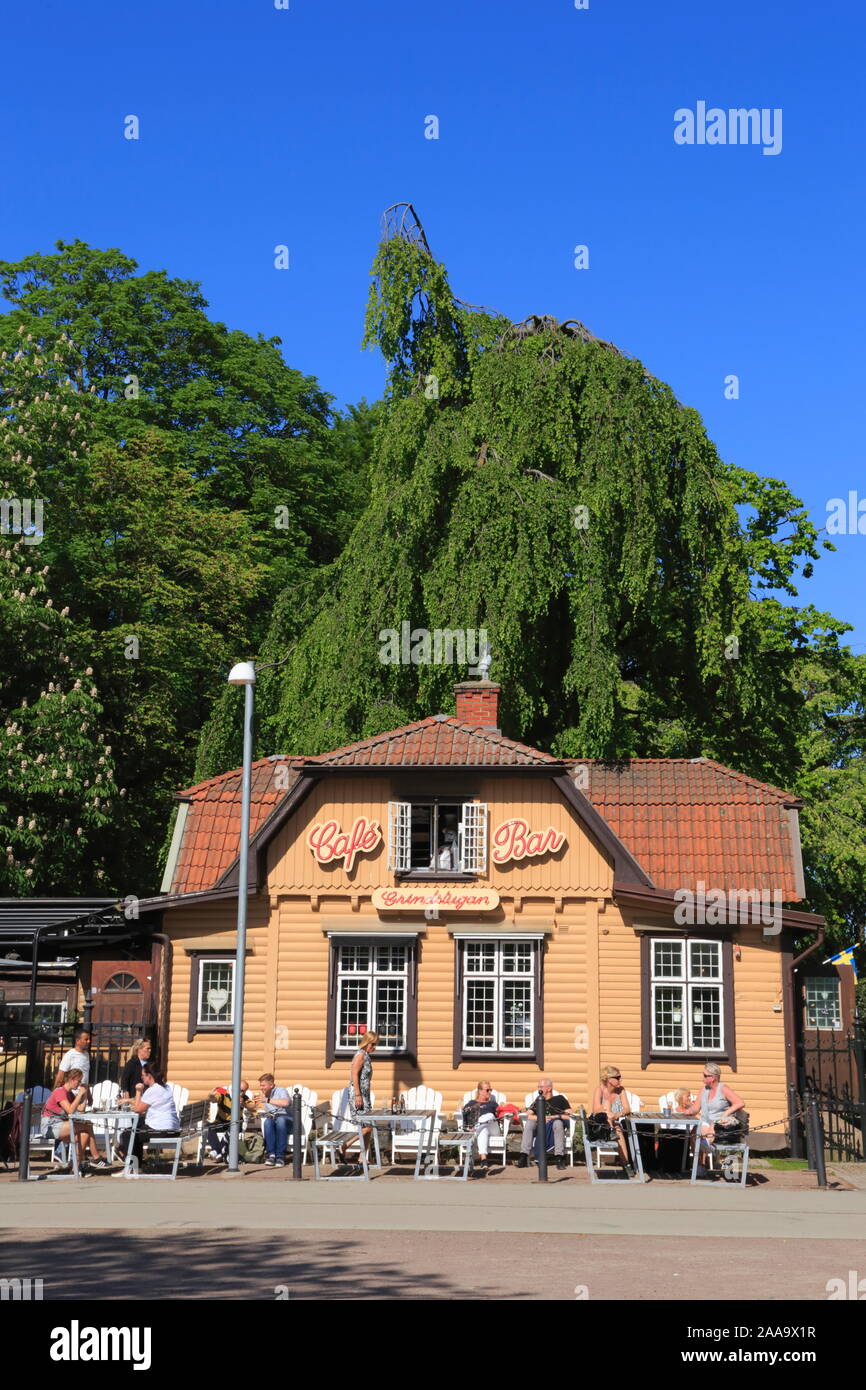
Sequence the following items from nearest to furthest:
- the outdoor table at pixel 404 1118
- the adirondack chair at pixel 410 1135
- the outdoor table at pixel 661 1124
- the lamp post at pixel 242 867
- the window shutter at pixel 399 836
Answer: the outdoor table at pixel 661 1124, the outdoor table at pixel 404 1118, the adirondack chair at pixel 410 1135, the lamp post at pixel 242 867, the window shutter at pixel 399 836

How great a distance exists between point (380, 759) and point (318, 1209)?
348 inches

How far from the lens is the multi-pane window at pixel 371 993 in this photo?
22.2m

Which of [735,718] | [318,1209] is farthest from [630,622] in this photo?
[318,1209]

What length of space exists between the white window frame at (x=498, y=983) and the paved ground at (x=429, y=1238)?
13.5ft

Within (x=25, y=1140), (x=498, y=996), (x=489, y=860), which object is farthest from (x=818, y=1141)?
(x=25, y=1140)

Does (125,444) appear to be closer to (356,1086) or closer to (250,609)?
(250,609)

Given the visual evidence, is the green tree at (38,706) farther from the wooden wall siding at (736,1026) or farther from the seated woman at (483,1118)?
the seated woman at (483,1118)

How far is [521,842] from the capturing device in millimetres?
22312

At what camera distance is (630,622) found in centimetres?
2844

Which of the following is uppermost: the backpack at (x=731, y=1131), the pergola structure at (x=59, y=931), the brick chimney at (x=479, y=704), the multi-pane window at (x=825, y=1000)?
the brick chimney at (x=479, y=704)

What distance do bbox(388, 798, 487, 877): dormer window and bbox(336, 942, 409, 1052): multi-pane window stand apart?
1.27 metres

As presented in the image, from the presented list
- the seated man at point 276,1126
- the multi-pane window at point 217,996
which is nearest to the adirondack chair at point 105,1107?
the seated man at point 276,1126

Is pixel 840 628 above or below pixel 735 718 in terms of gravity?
above

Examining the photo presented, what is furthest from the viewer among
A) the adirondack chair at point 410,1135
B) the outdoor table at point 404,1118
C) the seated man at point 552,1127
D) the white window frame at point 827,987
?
the white window frame at point 827,987
